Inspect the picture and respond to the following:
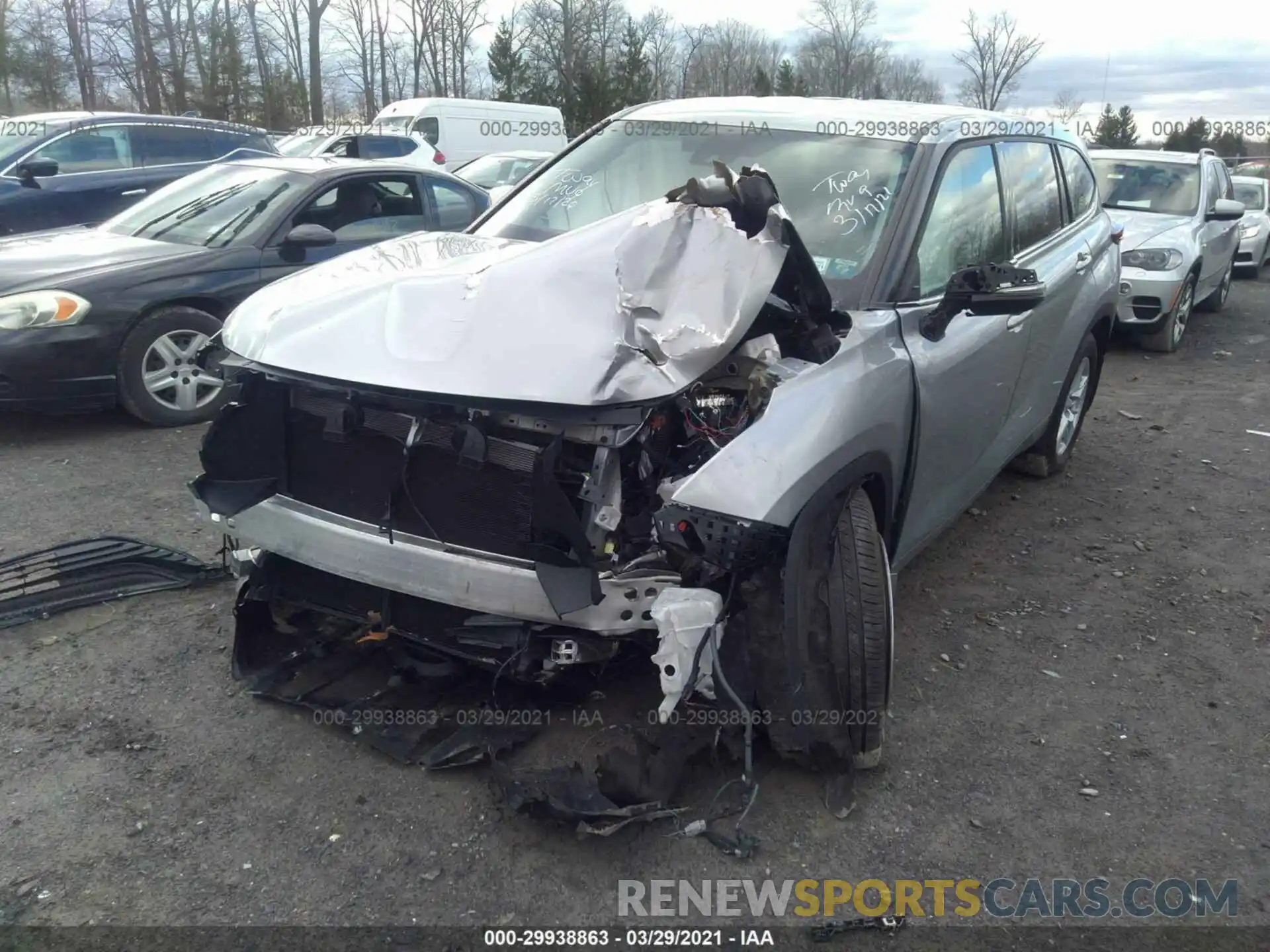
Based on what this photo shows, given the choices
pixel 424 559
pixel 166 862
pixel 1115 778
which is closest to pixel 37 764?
pixel 166 862

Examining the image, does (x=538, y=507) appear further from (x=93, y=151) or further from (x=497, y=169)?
(x=497, y=169)

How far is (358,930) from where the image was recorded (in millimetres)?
2303

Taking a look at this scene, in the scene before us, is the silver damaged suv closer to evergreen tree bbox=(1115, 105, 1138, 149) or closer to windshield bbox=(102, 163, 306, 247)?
windshield bbox=(102, 163, 306, 247)

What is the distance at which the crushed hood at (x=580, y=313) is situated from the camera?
2578 millimetres

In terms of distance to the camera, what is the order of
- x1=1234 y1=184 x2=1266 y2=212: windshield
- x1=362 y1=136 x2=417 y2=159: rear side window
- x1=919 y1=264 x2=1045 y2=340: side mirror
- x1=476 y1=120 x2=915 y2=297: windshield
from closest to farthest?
x1=919 y1=264 x2=1045 y2=340: side mirror, x1=476 y1=120 x2=915 y2=297: windshield, x1=362 y1=136 x2=417 y2=159: rear side window, x1=1234 y1=184 x2=1266 y2=212: windshield

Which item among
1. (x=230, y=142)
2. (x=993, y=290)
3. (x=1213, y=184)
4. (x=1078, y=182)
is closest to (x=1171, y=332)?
(x=1213, y=184)

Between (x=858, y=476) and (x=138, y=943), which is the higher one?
(x=858, y=476)

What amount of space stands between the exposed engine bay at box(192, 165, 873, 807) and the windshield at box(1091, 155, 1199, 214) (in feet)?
30.6

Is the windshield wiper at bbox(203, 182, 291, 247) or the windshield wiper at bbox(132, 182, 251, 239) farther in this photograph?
the windshield wiper at bbox(132, 182, 251, 239)

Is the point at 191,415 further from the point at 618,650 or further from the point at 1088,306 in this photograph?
the point at 1088,306

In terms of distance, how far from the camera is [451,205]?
7.45m

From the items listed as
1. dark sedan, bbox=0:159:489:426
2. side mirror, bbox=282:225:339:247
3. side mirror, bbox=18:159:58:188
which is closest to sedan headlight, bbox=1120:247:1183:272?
dark sedan, bbox=0:159:489:426

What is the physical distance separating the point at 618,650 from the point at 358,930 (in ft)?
3.12

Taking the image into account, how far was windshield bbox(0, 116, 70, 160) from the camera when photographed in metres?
8.94
